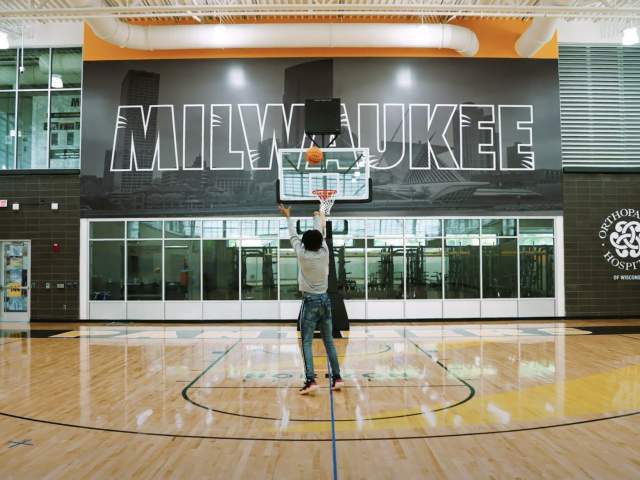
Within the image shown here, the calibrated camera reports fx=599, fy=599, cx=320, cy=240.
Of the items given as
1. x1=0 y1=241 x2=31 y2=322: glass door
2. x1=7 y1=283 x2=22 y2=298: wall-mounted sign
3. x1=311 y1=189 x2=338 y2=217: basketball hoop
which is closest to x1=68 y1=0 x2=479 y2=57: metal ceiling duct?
x1=311 y1=189 x2=338 y2=217: basketball hoop

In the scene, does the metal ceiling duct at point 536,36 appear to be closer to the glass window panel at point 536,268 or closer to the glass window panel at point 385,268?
the glass window panel at point 536,268

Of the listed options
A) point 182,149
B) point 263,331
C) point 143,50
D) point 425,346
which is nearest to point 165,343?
point 263,331

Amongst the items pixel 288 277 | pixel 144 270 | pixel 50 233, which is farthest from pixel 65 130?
pixel 288 277

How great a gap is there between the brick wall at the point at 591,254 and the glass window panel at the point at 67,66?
13.5 metres

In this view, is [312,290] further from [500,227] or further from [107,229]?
[107,229]

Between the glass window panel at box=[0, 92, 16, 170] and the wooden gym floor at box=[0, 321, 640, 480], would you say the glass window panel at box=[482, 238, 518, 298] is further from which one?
the glass window panel at box=[0, 92, 16, 170]

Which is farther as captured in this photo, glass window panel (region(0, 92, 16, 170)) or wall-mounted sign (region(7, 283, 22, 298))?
glass window panel (region(0, 92, 16, 170))

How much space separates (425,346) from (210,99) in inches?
361

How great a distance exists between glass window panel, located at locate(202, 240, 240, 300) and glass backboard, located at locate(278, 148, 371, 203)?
3687 mm

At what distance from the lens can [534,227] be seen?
16.0 meters

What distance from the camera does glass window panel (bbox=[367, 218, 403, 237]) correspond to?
1589 centimetres

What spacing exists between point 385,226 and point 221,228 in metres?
4.37

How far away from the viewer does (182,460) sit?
4297mm

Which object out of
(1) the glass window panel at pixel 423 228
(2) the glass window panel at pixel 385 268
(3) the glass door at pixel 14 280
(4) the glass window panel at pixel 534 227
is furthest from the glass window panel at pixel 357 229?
(3) the glass door at pixel 14 280
